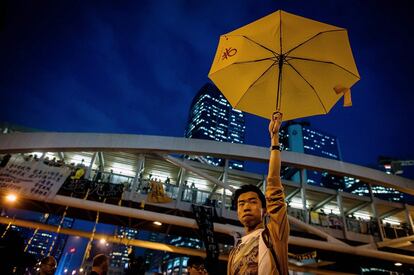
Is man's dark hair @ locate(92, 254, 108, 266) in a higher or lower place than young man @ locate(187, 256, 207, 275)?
lower

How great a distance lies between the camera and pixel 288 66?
10.8 feet

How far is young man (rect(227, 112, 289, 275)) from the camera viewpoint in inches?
59.5

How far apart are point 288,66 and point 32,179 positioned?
12966mm

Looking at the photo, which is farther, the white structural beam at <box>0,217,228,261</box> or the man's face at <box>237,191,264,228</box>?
the white structural beam at <box>0,217,228,261</box>

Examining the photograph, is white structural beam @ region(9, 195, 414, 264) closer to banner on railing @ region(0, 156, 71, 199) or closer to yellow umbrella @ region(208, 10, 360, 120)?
banner on railing @ region(0, 156, 71, 199)

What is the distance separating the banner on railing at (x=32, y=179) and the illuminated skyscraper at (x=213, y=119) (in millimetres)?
115321

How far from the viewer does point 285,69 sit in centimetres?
328

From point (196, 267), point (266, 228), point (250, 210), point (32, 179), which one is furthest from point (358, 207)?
point (266, 228)

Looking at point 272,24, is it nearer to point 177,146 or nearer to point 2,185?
point 177,146

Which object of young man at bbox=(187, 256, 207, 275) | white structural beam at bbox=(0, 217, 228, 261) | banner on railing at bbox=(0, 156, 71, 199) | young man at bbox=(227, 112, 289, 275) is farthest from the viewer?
white structural beam at bbox=(0, 217, 228, 261)

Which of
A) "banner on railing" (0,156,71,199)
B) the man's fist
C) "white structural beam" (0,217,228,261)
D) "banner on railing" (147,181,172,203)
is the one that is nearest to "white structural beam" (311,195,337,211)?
"white structural beam" (0,217,228,261)

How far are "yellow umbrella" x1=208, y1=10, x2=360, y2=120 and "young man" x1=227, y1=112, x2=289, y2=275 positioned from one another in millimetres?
1274

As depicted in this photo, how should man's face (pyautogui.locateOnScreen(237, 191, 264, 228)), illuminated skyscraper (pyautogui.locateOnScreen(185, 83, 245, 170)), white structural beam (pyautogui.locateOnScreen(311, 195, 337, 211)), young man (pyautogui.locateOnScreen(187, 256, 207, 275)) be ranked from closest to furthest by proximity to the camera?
man's face (pyautogui.locateOnScreen(237, 191, 264, 228))
young man (pyautogui.locateOnScreen(187, 256, 207, 275))
white structural beam (pyautogui.locateOnScreen(311, 195, 337, 211))
illuminated skyscraper (pyautogui.locateOnScreen(185, 83, 245, 170))

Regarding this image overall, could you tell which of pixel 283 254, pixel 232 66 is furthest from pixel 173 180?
pixel 283 254
